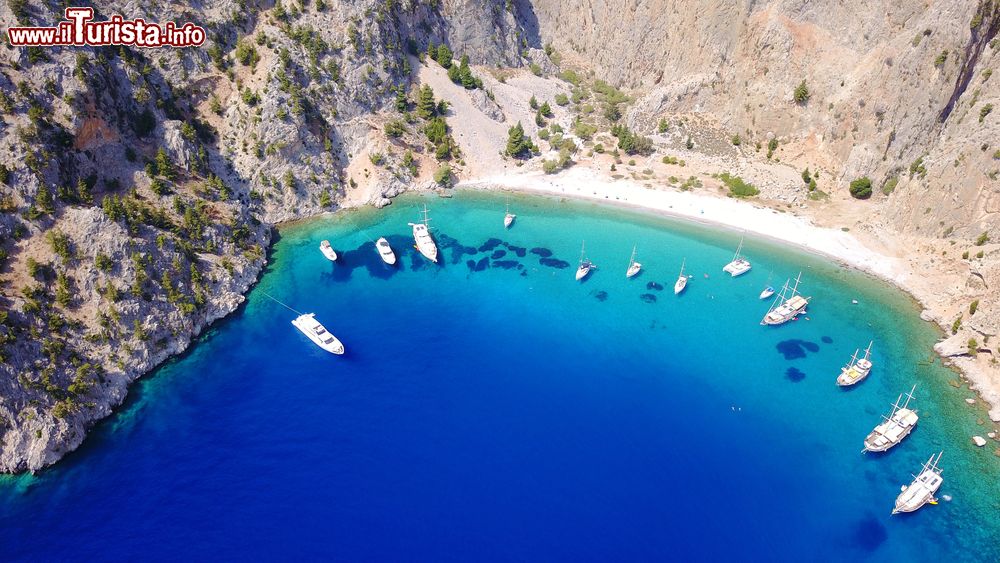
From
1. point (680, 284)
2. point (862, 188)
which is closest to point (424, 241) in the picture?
point (680, 284)

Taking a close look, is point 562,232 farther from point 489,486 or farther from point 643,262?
point 489,486

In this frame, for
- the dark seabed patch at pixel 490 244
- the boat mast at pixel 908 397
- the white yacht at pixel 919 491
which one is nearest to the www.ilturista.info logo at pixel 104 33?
the dark seabed patch at pixel 490 244

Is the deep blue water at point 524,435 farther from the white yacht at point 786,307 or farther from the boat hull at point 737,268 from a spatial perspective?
the white yacht at point 786,307

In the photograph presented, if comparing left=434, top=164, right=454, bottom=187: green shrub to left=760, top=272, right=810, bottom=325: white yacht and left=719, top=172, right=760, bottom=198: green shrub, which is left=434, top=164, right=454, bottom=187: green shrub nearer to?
left=719, top=172, right=760, bottom=198: green shrub

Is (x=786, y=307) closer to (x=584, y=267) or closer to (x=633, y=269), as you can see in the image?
(x=633, y=269)

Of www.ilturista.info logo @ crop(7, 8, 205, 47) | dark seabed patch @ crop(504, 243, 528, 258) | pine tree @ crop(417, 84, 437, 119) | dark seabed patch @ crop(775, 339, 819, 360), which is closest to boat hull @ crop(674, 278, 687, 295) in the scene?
dark seabed patch @ crop(775, 339, 819, 360)

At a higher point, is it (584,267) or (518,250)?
(584,267)

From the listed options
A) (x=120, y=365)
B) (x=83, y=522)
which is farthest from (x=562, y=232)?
(x=83, y=522)
